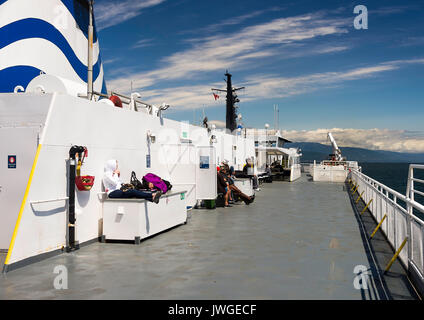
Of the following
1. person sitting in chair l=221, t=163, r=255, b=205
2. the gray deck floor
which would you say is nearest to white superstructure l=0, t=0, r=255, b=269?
the gray deck floor

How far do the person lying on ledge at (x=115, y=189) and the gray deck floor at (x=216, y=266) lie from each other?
99 cm

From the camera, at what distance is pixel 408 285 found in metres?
5.23

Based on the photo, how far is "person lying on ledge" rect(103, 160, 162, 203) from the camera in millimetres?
7992

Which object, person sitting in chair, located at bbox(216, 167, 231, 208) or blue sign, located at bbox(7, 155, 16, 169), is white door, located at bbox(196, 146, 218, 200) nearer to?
person sitting in chair, located at bbox(216, 167, 231, 208)

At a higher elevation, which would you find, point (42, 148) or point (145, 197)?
point (42, 148)

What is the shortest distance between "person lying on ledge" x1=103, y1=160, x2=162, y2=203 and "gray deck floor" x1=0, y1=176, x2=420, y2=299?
3.24 ft

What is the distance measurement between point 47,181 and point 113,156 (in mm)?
2141

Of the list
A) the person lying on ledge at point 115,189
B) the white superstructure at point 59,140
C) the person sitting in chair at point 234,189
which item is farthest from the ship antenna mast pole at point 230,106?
the person lying on ledge at point 115,189

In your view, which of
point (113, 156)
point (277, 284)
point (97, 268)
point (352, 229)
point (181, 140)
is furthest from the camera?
point (181, 140)

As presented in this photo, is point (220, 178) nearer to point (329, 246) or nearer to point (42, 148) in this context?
point (329, 246)

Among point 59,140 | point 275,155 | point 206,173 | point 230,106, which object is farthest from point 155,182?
point 275,155
